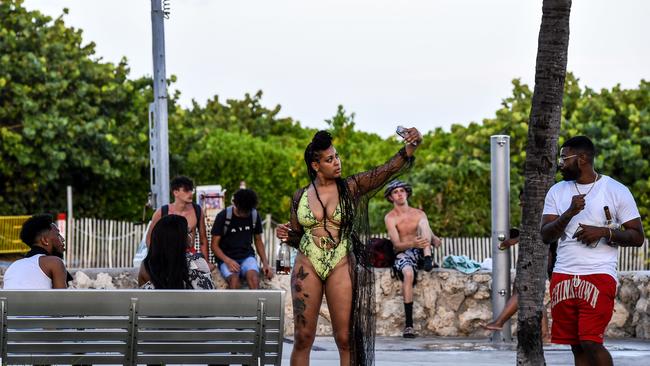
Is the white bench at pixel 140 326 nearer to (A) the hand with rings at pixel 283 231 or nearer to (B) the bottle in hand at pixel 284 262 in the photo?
(A) the hand with rings at pixel 283 231

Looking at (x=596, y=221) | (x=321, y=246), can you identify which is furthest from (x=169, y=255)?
(x=596, y=221)

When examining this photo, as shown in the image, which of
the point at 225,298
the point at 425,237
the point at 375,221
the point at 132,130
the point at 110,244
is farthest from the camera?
the point at 132,130

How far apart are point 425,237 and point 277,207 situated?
28.8m

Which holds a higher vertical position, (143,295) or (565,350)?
(143,295)

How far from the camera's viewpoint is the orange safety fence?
3438 centimetres

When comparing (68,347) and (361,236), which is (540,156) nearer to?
(361,236)

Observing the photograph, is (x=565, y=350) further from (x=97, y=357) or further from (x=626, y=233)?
(x=97, y=357)

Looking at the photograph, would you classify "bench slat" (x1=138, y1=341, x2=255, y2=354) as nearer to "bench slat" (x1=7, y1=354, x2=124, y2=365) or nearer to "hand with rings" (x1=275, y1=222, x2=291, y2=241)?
"bench slat" (x1=7, y1=354, x2=124, y2=365)

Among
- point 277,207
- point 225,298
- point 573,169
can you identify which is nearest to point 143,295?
point 225,298

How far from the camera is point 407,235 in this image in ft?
49.1

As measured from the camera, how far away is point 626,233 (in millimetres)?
8195

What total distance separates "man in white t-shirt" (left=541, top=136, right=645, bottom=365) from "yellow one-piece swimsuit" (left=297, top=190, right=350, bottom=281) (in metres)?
1.21

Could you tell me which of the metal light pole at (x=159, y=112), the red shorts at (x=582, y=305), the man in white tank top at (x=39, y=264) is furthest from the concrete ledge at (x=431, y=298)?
the red shorts at (x=582, y=305)

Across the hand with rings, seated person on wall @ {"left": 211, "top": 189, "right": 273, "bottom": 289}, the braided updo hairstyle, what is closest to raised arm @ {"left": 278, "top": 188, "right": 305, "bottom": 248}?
the hand with rings
